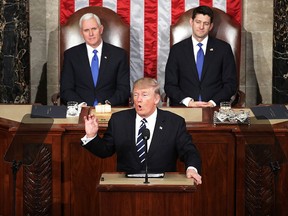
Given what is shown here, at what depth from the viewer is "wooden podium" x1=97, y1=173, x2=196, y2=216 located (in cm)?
500

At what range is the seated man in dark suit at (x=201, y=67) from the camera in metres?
8.22

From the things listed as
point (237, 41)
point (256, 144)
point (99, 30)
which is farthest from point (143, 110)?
point (237, 41)

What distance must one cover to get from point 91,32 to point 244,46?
2.05 metres

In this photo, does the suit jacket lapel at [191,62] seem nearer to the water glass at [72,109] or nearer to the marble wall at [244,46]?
the marble wall at [244,46]

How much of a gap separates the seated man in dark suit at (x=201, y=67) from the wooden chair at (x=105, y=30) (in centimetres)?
62

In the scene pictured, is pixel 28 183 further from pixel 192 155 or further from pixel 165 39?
pixel 165 39

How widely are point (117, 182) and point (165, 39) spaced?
4.38m

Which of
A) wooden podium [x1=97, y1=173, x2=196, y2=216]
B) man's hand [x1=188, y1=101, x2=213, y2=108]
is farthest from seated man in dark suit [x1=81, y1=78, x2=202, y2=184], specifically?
man's hand [x1=188, y1=101, x2=213, y2=108]

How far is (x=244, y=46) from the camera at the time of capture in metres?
9.37

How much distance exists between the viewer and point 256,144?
21.6 feet

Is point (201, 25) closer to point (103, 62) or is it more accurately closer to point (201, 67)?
point (201, 67)

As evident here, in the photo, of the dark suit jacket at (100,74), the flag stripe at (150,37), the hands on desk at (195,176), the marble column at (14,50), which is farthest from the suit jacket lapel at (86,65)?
the hands on desk at (195,176)

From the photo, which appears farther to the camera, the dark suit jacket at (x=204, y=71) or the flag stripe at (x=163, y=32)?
the flag stripe at (x=163, y=32)

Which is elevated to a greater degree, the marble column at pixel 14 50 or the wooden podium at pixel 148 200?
the marble column at pixel 14 50
